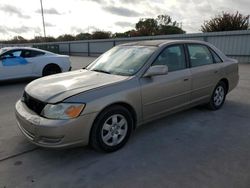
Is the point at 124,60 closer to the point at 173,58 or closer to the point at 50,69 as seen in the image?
the point at 173,58

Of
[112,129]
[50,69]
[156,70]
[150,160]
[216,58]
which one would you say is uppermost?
[216,58]

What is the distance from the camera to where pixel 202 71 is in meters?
4.27

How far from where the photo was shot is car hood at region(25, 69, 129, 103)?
285 cm

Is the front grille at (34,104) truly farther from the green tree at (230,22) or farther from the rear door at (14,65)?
the green tree at (230,22)

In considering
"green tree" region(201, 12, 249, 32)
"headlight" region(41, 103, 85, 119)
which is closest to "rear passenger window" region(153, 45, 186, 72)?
"headlight" region(41, 103, 85, 119)

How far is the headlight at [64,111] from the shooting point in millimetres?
2684

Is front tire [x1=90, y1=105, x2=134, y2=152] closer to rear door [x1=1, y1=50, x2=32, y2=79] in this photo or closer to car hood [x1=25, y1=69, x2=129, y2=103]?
car hood [x1=25, y1=69, x2=129, y2=103]

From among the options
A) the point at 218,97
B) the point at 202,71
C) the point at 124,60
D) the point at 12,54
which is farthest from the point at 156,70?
the point at 12,54

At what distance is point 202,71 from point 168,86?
3.44ft

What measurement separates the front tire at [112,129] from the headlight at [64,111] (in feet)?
0.99

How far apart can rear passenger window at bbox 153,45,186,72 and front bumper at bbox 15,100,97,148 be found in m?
1.52

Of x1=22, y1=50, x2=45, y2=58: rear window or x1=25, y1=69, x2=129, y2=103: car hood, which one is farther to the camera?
x1=22, y1=50, x2=45, y2=58: rear window

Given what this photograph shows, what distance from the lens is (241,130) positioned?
3820 mm

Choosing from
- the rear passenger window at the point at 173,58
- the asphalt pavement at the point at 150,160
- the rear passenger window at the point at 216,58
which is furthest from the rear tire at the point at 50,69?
the rear passenger window at the point at 216,58
